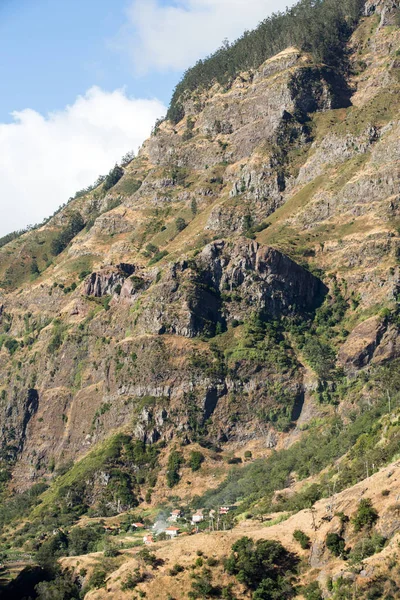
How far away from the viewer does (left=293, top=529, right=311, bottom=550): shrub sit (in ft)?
298

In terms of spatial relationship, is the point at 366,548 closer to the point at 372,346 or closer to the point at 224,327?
the point at 372,346

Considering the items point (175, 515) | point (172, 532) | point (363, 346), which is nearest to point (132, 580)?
point (172, 532)

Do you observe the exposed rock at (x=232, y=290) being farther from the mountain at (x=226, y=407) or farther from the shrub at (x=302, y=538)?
the shrub at (x=302, y=538)

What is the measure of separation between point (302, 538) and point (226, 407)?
2547 inches

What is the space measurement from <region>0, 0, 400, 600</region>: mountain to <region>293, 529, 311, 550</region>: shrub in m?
0.24

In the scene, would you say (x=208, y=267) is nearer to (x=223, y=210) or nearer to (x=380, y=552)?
(x=223, y=210)

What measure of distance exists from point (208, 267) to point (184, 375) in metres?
25.4

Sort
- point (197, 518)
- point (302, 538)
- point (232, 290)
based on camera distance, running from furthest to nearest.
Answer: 1. point (232, 290)
2. point (197, 518)
3. point (302, 538)

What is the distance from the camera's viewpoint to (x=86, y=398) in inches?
6722

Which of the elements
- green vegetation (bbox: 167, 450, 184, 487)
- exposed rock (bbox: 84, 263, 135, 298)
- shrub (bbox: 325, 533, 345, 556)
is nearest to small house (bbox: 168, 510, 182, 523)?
green vegetation (bbox: 167, 450, 184, 487)

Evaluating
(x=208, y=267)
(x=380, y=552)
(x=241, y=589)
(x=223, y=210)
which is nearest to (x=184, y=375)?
(x=208, y=267)

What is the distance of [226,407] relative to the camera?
155m

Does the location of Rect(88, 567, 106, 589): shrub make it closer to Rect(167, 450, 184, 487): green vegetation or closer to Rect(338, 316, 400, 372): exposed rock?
Rect(167, 450, 184, 487): green vegetation

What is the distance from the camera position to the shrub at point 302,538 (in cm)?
9081
